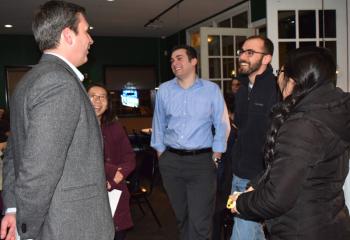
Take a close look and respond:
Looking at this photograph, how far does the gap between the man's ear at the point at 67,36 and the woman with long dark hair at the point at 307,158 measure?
876mm

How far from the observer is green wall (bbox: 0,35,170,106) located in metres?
9.86

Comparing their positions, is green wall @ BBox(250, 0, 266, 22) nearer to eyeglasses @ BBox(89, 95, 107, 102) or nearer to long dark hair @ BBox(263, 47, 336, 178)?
eyeglasses @ BBox(89, 95, 107, 102)

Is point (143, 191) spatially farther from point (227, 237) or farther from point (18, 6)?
point (18, 6)

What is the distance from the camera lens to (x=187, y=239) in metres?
3.11

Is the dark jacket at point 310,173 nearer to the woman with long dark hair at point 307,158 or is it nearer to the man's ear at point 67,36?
the woman with long dark hair at point 307,158

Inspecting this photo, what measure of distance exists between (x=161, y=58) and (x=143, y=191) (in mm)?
7429

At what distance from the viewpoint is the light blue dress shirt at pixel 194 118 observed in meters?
3.04

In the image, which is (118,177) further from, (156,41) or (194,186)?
(156,41)

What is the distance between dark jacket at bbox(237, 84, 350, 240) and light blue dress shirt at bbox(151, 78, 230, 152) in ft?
5.04

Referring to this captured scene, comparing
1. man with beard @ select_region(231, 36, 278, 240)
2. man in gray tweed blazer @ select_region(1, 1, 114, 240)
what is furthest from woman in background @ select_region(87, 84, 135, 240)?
man in gray tweed blazer @ select_region(1, 1, 114, 240)

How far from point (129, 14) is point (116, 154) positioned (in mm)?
5630

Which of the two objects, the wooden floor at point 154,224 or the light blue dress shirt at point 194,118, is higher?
the light blue dress shirt at point 194,118

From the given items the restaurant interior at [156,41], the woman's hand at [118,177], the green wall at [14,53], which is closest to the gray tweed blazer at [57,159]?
the woman's hand at [118,177]

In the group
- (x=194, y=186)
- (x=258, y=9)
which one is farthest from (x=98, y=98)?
(x=258, y=9)
